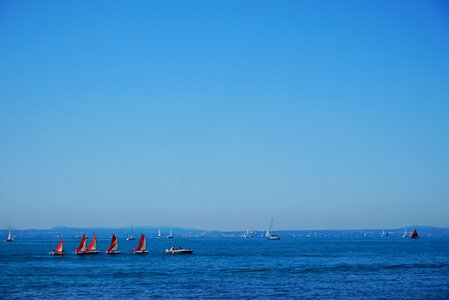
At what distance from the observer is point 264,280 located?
2987 inches

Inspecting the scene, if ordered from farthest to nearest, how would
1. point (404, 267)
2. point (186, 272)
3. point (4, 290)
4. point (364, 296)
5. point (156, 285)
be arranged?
1. point (404, 267)
2. point (186, 272)
3. point (156, 285)
4. point (4, 290)
5. point (364, 296)

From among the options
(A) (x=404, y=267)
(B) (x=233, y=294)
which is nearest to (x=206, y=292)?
(B) (x=233, y=294)

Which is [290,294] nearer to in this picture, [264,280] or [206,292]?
[206,292]

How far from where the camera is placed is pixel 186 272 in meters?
90.2

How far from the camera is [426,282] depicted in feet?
236

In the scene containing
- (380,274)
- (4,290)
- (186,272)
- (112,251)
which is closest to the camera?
(4,290)

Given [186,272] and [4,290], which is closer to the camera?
[4,290]

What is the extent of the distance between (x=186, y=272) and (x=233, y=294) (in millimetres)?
30078

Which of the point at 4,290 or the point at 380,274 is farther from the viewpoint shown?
the point at 380,274

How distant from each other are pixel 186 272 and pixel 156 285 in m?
19.2

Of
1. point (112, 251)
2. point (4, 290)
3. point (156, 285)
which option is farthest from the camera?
point (112, 251)

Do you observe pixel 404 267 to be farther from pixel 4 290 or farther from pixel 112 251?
pixel 112 251

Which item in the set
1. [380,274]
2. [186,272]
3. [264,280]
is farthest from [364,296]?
[186,272]

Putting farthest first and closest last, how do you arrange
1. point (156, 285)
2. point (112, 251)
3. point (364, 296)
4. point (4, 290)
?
point (112, 251), point (156, 285), point (4, 290), point (364, 296)
